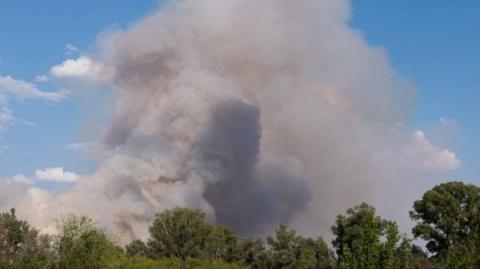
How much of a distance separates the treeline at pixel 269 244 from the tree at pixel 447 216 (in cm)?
11

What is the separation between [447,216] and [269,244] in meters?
22.9

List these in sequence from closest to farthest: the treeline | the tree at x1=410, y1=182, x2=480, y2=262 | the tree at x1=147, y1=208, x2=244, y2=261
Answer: the treeline
the tree at x1=410, y1=182, x2=480, y2=262
the tree at x1=147, y1=208, x2=244, y2=261

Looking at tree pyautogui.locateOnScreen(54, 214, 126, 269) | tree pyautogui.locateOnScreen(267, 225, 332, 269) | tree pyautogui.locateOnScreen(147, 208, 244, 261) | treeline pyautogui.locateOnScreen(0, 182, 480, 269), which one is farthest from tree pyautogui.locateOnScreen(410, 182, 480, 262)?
tree pyautogui.locateOnScreen(54, 214, 126, 269)

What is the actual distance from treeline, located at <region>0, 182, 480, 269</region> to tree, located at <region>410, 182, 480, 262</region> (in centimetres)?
11

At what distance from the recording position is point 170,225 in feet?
284

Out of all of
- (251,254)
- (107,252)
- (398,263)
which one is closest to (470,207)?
(251,254)

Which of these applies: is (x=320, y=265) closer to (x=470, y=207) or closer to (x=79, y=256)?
(x=470, y=207)

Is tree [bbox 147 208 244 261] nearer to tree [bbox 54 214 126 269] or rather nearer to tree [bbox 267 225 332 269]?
tree [bbox 267 225 332 269]

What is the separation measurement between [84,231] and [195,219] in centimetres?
4662

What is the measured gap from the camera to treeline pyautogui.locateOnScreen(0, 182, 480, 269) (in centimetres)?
3459

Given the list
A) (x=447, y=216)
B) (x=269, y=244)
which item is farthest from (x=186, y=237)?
(x=447, y=216)

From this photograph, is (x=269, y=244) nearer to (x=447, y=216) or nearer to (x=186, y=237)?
(x=186, y=237)

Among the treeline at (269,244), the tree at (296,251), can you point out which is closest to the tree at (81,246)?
the treeline at (269,244)

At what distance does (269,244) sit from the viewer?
266 ft
